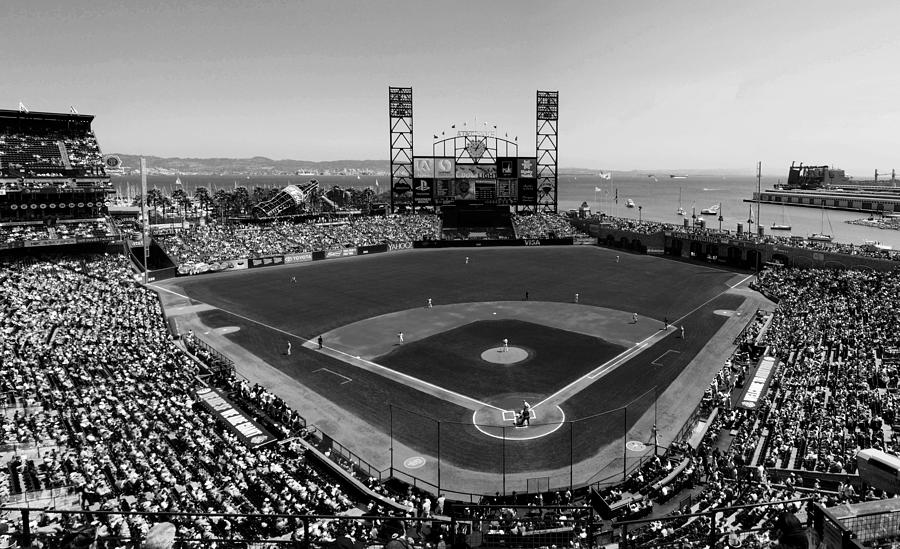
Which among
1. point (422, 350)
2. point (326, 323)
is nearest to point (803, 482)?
point (422, 350)

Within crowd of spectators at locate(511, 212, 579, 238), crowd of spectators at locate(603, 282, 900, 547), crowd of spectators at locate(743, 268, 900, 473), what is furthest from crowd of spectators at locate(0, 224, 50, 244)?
crowd of spectators at locate(743, 268, 900, 473)

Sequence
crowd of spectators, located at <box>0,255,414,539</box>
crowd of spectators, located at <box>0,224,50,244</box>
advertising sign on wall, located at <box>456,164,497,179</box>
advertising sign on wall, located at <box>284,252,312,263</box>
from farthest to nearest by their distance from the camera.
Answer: advertising sign on wall, located at <box>456,164,497,179</box>, advertising sign on wall, located at <box>284,252,312,263</box>, crowd of spectators, located at <box>0,224,50,244</box>, crowd of spectators, located at <box>0,255,414,539</box>

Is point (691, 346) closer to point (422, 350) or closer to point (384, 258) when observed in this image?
point (422, 350)

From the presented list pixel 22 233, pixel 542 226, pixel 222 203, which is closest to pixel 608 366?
pixel 22 233

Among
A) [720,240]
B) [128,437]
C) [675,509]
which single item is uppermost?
[720,240]

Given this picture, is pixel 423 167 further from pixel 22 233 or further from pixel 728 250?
pixel 22 233

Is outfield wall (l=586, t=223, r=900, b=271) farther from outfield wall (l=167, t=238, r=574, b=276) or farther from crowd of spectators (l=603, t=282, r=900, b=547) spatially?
crowd of spectators (l=603, t=282, r=900, b=547)

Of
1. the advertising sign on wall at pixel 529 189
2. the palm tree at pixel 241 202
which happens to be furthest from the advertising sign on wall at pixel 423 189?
the palm tree at pixel 241 202
